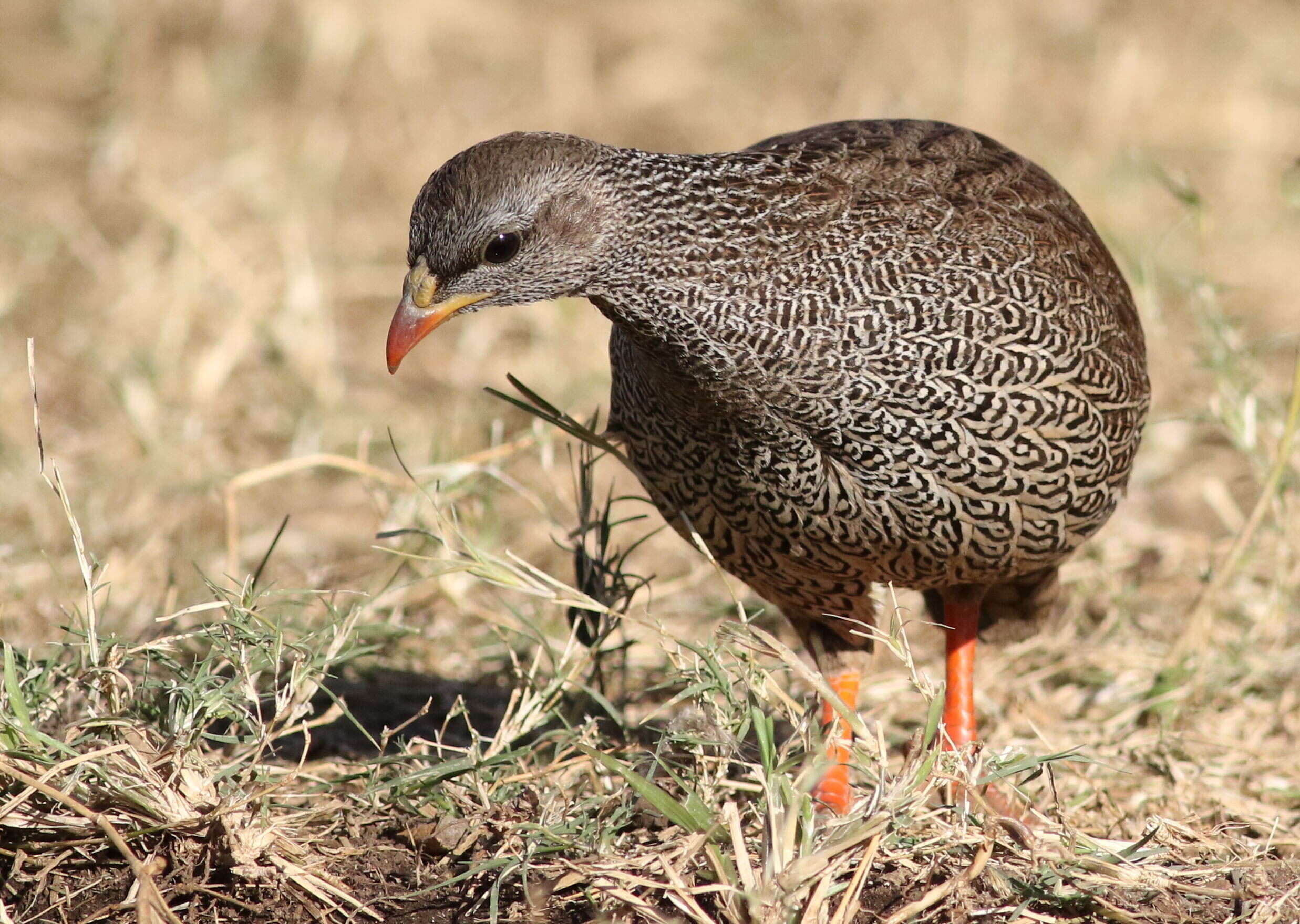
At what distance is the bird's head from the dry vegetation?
1.68 ft

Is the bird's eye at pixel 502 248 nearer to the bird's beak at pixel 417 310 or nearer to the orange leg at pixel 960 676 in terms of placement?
the bird's beak at pixel 417 310

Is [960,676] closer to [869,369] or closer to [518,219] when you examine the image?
[869,369]

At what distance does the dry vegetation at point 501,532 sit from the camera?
3.53m

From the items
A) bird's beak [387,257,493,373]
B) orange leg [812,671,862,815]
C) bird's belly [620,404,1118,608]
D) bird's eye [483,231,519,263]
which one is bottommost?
orange leg [812,671,862,815]

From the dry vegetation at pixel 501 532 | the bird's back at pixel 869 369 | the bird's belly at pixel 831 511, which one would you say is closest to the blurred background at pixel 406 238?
the dry vegetation at pixel 501 532

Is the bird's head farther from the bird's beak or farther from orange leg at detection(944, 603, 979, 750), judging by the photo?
orange leg at detection(944, 603, 979, 750)

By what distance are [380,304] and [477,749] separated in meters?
4.66

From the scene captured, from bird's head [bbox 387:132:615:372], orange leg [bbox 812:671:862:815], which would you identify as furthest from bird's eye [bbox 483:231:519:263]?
orange leg [bbox 812:671:862:815]

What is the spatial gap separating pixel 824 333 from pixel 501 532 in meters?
2.76

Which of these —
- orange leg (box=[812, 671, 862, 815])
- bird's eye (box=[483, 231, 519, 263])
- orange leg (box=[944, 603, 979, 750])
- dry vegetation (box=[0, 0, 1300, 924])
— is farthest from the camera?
orange leg (box=[944, 603, 979, 750])

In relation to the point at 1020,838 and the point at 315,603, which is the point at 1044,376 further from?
the point at 315,603

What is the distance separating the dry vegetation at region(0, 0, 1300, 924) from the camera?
3.53m

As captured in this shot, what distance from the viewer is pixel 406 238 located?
8.59 m

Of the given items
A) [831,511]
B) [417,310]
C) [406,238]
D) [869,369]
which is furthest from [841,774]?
[406,238]
